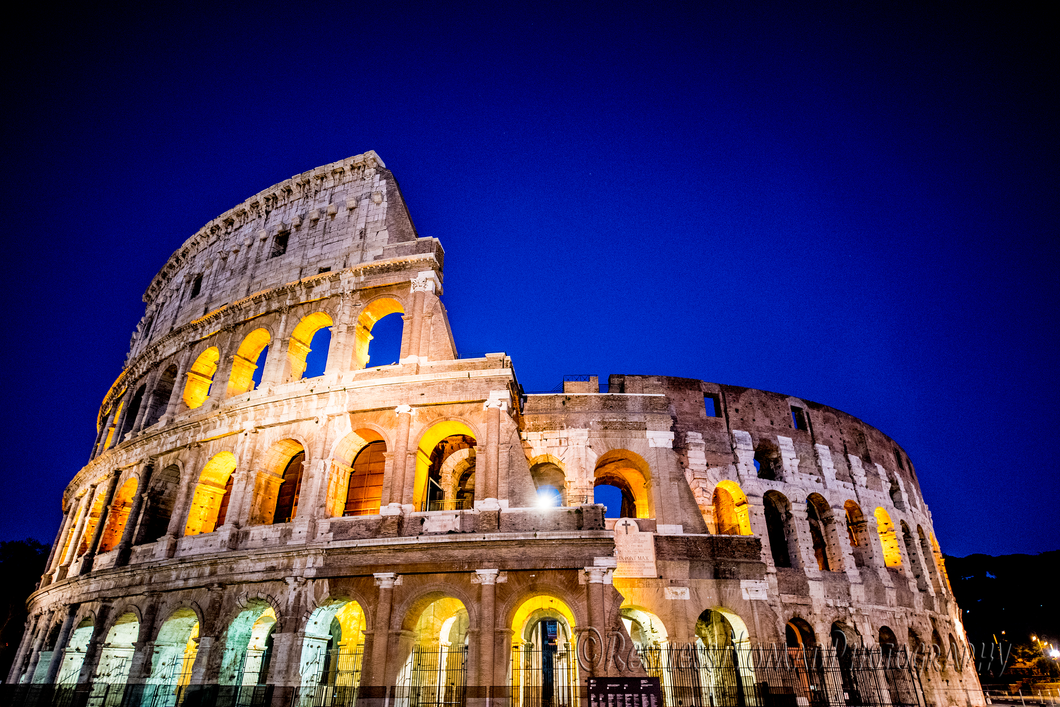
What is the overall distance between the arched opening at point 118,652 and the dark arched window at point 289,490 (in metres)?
4.17

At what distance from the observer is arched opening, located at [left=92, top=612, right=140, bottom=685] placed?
15.0 meters

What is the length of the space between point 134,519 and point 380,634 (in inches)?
369

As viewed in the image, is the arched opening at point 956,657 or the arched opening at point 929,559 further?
the arched opening at point 929,559

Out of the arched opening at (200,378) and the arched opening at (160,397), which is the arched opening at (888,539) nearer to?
the arched opening at (200,378)

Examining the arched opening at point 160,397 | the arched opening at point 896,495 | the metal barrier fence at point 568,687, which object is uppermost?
the arched opening at point 160,397

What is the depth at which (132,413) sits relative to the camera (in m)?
21.8

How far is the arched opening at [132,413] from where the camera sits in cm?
2114

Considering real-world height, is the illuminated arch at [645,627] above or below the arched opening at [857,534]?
below

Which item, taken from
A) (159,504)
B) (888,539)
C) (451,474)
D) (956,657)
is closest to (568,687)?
(451,474)

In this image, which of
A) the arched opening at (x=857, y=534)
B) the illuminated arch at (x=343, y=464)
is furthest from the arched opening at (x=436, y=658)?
the arched opening at (x=857, y=534)

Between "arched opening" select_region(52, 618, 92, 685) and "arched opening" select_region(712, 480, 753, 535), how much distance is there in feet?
60.4

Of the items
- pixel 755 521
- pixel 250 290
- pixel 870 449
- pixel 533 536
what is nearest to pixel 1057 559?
pixel 870 449

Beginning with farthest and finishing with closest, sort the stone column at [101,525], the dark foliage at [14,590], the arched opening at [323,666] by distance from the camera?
the dark foliage at [14,590]
the stone column at [101,525]
the arched opening at [323,666]

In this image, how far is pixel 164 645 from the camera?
1455 cm
